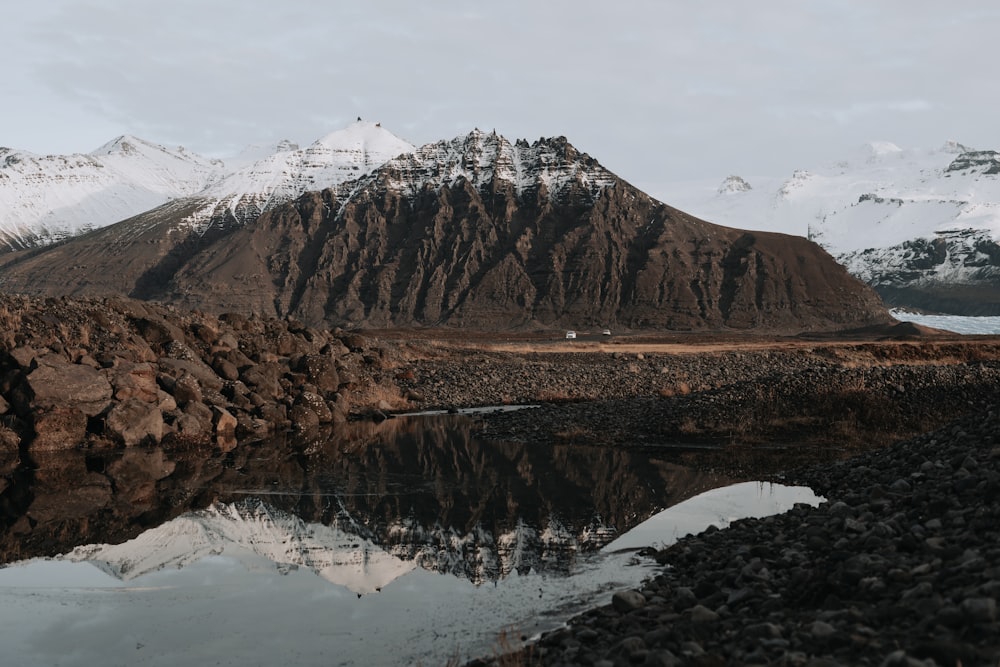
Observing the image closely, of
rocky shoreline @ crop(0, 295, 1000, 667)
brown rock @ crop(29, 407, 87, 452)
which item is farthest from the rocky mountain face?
rocky shoreline @ crop(0, 295, 1000, 667)

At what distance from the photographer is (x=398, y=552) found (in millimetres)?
15859

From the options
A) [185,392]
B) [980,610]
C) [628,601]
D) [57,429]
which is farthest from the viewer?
[185,392]

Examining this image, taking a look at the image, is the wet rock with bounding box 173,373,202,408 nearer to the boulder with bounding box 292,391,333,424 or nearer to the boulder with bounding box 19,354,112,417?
the boulder with bounding box 19,354,112,417

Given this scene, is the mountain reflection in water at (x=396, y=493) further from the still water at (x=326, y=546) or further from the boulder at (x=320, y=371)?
the boulder at (x=320, y=371)

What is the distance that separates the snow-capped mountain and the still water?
0.21ft

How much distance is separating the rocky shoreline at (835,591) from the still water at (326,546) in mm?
1514

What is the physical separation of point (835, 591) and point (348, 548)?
32.8ft

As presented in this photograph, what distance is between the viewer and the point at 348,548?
1631cm

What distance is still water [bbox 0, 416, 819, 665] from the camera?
11.6m

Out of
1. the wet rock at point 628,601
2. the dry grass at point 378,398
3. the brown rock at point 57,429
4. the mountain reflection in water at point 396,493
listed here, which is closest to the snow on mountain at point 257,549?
the mountain reflection in water at point 396,493

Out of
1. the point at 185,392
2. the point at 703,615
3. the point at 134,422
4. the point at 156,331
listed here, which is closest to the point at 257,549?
the point at 703,615

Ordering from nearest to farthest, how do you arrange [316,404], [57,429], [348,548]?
[348,548] → [57,429] → [316,404]

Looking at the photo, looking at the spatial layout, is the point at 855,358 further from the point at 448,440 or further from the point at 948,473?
the point at 948,473

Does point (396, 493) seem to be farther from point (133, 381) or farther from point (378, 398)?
point (378, 398)
